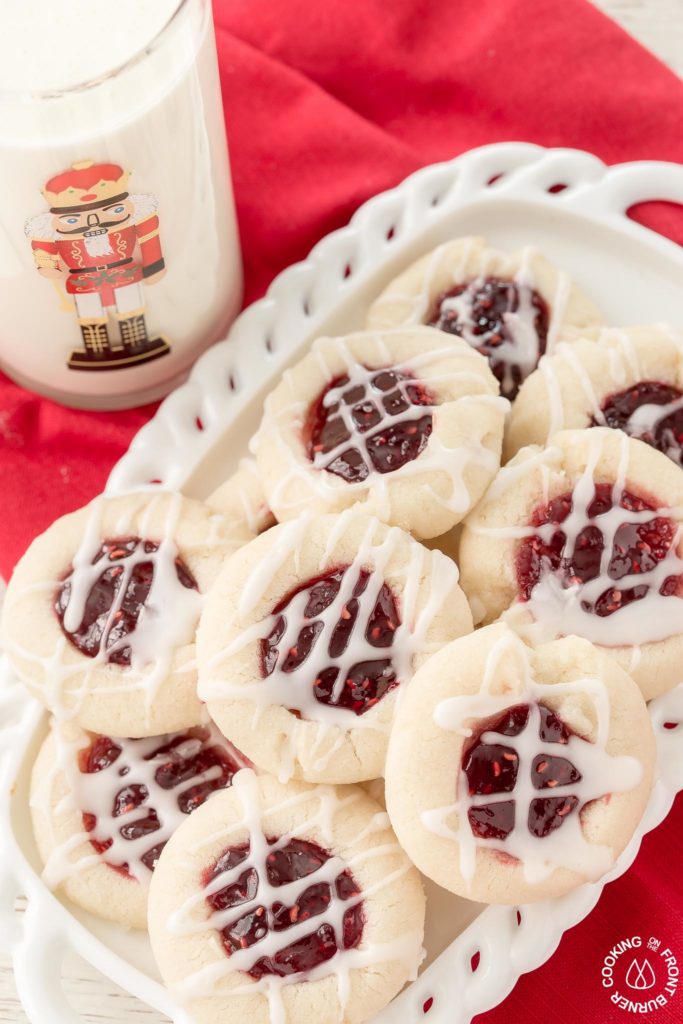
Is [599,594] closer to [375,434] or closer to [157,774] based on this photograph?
[375,434]

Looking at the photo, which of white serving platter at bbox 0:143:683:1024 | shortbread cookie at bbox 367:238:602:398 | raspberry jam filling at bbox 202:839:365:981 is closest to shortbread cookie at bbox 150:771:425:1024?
raspberry jam filling at bbox 202:839:365:981

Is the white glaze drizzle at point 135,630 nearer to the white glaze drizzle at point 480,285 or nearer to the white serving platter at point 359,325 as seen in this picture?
the white serving platter at point 359,325

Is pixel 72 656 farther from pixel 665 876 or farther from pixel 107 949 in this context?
pixel 665 876

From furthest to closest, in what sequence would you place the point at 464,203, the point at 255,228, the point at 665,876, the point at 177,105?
1. the point at 255,228
2. the point at 464,203
3. the point at 665,876
4. the point at 177,105

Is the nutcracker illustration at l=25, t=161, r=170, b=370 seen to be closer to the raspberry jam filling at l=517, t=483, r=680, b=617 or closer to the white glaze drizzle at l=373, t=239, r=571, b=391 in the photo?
the white glaze drizzle at l=373, t=239, r=571, b=391

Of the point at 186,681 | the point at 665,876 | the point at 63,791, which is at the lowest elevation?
the point at 665,876

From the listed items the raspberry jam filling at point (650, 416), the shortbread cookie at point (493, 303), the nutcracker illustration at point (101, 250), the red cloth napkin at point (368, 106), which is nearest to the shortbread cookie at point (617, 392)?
the raspberry jam filling at point (650, 416)

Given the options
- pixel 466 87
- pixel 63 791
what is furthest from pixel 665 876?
pixel 466 87
